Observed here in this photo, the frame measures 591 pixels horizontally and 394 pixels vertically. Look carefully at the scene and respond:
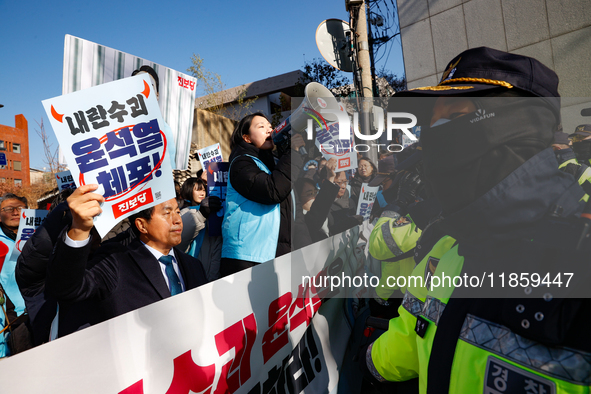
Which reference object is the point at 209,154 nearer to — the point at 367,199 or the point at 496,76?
the point at 367,199

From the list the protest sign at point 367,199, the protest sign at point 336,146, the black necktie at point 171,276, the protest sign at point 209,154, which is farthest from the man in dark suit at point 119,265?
the protest sign at point 209,154

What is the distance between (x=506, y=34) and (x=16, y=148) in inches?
1478

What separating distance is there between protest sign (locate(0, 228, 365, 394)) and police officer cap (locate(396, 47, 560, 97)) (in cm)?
106

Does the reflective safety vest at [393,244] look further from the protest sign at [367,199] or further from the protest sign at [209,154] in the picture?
the protest sign at [209,154]

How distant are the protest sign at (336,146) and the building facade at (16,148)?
1250 inches

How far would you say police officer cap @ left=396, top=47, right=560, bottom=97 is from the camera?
0.99 meters

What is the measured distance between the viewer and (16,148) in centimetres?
3078

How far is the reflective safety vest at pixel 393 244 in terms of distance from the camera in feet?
7.39

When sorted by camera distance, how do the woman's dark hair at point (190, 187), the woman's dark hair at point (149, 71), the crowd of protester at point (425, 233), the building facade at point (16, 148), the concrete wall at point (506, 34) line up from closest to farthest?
1. the crowd of protester at point (425, 233)
2. the woman's dark hair at point (149, 71)
3. the woman's dark hair at point (190, 187)
4. the concrete wall at point (506, 34)
5. the building facade at point (16, 148)

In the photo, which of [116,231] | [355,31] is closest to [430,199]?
[116,231]

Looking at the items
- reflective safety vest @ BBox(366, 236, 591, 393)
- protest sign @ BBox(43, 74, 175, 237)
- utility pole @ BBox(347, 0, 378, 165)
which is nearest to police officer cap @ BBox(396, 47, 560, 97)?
reflective safety vest @ BBox(366, 236, 591, 393)

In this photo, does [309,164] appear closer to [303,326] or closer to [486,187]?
[303,326]

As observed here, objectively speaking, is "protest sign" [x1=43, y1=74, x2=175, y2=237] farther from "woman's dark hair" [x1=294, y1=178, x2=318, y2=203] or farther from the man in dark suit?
"woman's dark hair" [x1=294, y1=178, x2=318, y2=203]

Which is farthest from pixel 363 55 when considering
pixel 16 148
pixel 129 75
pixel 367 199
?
pixel 16 148
